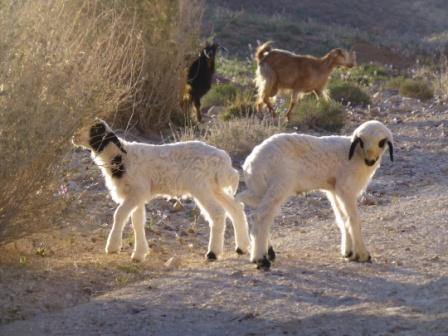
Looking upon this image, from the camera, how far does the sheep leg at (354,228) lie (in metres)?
9.67

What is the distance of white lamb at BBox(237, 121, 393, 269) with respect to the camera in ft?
31.4

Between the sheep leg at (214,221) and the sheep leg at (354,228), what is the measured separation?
1145mm

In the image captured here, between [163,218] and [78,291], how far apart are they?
10.2ft

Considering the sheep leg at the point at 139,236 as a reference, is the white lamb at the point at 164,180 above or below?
above

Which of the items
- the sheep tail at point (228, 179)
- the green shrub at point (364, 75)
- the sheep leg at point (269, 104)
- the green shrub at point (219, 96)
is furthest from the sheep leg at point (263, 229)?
the green shrub at point (364, 75)

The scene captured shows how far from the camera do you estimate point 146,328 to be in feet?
26.3

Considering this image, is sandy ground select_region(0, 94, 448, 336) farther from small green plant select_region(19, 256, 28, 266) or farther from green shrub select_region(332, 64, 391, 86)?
green shrub select_region(332, 64, 391, 86)

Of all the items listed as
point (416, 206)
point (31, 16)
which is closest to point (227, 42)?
point (416, 206)

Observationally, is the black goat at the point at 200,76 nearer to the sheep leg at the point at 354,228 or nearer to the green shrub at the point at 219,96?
the green shrub at the point at 219,96

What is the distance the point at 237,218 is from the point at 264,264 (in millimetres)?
1030

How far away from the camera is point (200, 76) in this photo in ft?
61.9

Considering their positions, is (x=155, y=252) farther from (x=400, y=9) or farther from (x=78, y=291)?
(x=400, y=9)

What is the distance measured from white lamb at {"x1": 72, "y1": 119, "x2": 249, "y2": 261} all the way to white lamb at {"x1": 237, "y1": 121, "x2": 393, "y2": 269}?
0.45m

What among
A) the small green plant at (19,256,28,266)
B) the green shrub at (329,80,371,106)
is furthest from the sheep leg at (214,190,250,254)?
the green shrub at (329,80,371,106)
